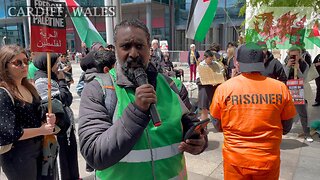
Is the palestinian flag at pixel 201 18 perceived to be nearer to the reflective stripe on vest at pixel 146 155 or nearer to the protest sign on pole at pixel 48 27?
the protest sign on pole at pixel 48 27

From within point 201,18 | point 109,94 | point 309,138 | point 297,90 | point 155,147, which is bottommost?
point 309,138

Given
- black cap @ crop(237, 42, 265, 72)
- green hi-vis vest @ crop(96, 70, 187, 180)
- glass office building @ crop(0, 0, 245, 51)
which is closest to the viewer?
green hi-vis vest @ crop(96, 70, 187, 180)

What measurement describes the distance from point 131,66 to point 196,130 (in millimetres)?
502

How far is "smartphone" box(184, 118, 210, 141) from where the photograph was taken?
1.52 m

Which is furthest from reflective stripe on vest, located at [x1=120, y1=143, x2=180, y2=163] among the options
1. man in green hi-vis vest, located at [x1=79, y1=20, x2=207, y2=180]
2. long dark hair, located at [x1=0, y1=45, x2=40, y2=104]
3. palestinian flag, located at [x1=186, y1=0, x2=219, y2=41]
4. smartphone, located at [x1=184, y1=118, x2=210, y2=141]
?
palestinian flag, located at [x1=186, y1=0, x2=219, y2=41]

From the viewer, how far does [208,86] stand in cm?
609

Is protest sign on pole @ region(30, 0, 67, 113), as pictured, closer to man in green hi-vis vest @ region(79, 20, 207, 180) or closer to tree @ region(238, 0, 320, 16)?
man in green hi-vis vest @ region(79, 20, 207, 180)

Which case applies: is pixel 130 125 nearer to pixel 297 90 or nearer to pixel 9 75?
pixel 9 75

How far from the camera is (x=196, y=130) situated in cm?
156

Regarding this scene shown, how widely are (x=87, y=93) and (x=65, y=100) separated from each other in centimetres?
216

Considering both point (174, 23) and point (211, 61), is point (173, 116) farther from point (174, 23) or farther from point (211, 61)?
point (174, 23)

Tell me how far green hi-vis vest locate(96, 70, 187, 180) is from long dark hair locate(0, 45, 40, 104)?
1389mm

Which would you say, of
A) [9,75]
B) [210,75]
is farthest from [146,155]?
[210,75]

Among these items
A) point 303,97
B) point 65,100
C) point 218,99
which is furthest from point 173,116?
point 303,97
